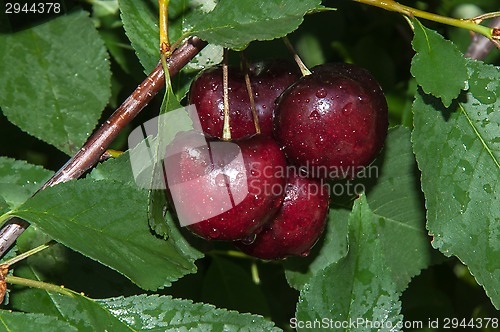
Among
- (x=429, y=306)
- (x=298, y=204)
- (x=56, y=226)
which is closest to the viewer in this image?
(x=56, y=226)

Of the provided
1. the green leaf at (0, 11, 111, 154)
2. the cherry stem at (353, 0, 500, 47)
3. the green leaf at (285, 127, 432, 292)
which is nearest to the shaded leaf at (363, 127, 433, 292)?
the green leaf at (285, 127, 432, 292)

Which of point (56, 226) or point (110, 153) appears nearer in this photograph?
point (56, 226)

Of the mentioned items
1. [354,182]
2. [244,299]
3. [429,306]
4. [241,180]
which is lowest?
[429,306]

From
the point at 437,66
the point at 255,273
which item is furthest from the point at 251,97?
the point at 255,273

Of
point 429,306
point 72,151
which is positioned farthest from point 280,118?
point 429,306

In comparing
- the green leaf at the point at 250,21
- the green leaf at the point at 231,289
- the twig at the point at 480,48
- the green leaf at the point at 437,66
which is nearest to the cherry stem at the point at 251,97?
the green leaf at the point at 250,21

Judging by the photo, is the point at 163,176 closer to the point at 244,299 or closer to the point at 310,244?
the point at 310,244

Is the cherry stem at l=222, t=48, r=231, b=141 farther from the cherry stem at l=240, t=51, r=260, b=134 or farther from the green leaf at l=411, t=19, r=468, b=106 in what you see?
the green leaf at l=411, t=19, r=468, b=106

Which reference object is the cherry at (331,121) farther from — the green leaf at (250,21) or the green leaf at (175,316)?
the green leaf at (175,316)
